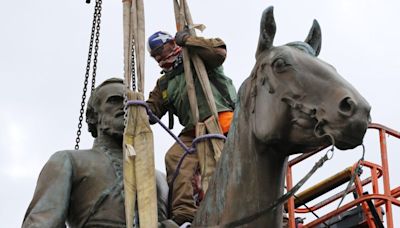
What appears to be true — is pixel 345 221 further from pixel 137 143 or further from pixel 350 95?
pixel 350 95

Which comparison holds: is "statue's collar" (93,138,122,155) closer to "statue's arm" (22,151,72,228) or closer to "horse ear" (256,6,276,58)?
"statue's arm" (22,151,72,228)

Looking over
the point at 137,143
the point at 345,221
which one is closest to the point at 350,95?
the point at 137,143

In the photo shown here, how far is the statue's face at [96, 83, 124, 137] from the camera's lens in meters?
8.67

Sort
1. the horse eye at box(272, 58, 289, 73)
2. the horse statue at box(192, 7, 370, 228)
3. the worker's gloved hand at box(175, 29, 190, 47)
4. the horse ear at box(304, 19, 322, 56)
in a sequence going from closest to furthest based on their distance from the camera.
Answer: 1. the horse statue at box(192, 7, 370, 228)
2. the horse eye at box(272, 58, 289, 73)
3. the horse ear at box(304, 19, 322, 56)
4. the worker's gloved hand at box(175, 29, 190, 47)

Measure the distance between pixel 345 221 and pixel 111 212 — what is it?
5739mm

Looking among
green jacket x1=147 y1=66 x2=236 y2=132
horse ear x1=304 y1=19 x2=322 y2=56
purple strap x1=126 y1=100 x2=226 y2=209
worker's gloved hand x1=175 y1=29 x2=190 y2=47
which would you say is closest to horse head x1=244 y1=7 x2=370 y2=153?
horse ear x1=304 y1=19 x2=322 y2=56

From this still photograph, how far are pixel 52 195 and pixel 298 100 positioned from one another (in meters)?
2.05

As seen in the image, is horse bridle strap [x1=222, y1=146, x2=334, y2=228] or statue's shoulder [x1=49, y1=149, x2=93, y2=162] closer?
horse bridle strap [x1=222, y1=146, x2=334, y2=228]

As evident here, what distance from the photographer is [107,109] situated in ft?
28.6

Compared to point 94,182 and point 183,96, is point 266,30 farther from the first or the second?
point 94,182

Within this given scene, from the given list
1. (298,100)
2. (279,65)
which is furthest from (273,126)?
(279,65)

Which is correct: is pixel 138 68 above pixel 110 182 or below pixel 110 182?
above

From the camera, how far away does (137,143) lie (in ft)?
26.2

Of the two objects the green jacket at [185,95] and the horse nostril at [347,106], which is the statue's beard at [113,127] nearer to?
the green jacket at [185,95]
